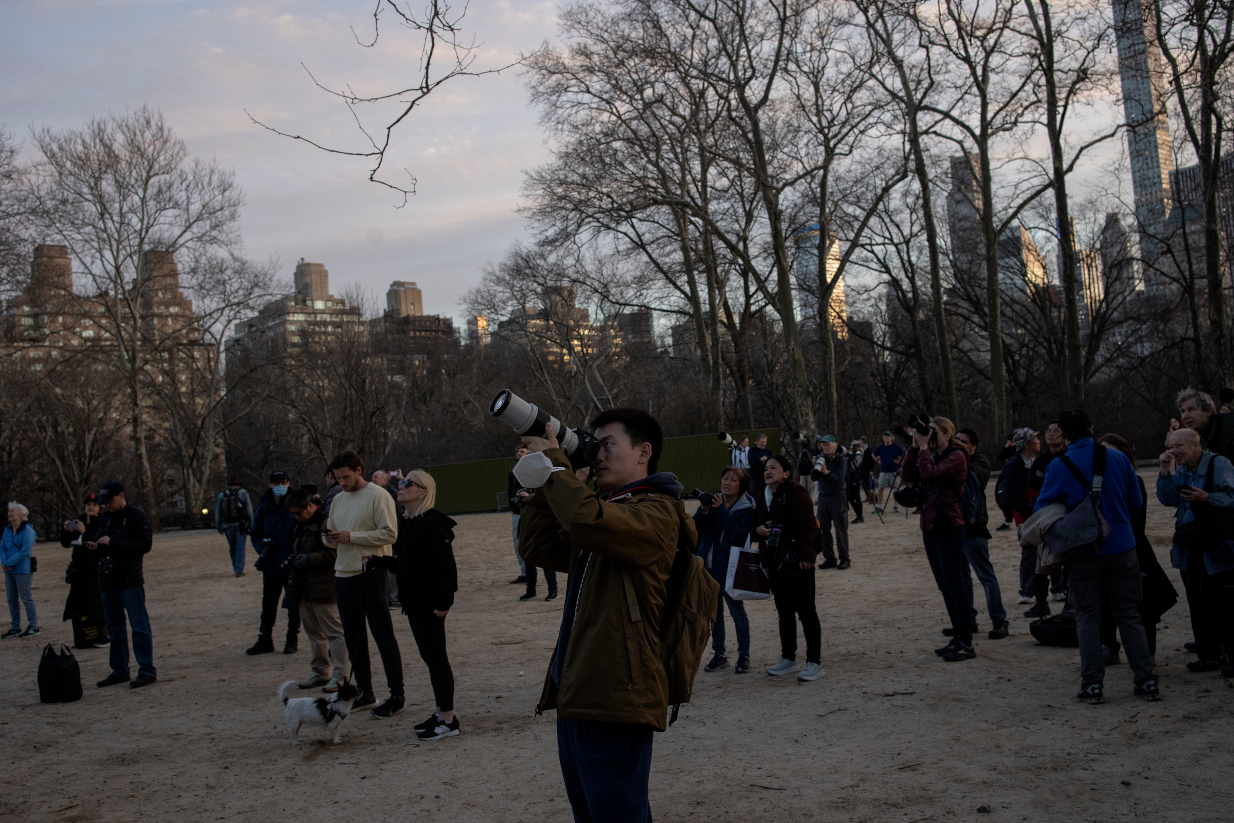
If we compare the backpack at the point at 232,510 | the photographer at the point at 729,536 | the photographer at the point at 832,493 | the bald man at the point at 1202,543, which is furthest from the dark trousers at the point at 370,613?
the backpack at the point at 232,510

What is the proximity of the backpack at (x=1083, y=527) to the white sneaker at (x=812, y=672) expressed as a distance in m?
2.00

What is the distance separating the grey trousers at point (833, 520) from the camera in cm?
1205

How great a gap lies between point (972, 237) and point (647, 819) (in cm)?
3878

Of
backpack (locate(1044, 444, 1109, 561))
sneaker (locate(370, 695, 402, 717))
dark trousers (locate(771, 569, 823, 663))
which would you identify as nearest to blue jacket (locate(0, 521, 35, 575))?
sneaker (locate(370, 695, 402, 717))

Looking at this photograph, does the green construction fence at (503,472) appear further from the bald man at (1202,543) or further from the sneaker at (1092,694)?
the sneaker at (1092,694)

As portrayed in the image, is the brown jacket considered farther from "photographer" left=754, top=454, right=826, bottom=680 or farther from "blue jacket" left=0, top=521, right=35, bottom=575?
"blue jacket" left=0, top=521, right=35, bottom=575

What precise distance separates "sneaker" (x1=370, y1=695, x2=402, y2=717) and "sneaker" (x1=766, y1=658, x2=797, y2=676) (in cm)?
283

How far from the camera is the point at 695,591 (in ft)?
9.23

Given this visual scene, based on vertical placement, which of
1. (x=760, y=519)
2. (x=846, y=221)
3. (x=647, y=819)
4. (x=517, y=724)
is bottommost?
(x=517, y=724)

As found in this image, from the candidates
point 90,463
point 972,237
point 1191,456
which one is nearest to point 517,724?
point 1191,456

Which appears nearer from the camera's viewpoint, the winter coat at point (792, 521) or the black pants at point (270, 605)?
the winter coat at point (792, 521)

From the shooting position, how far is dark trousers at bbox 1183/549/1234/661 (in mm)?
5738

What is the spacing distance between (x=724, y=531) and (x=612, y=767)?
4.53 m

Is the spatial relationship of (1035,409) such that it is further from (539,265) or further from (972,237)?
(539,265)
